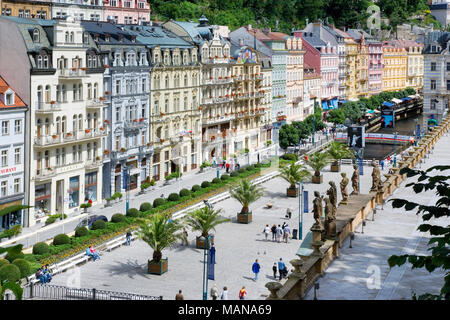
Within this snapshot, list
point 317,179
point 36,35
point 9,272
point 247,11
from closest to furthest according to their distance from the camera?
point 9,272
point 36,35
point 317,179
point 247,11

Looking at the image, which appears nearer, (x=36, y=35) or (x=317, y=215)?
(x=317, y=215)

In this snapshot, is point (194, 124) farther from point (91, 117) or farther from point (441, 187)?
point (441, 187)

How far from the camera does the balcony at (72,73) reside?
209 feet

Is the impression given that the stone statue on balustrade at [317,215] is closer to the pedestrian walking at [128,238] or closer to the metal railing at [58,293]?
the metal railing at [58,293]

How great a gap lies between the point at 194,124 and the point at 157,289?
4870cm

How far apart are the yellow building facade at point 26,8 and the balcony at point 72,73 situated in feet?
104

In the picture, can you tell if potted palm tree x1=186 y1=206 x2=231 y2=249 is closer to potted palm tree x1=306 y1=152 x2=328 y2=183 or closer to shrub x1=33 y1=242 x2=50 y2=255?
shrub x1=33 y1=242 x2=50 y2=255

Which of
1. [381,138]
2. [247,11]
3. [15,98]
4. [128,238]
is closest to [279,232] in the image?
[128,238]

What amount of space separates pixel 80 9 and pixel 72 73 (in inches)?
1743

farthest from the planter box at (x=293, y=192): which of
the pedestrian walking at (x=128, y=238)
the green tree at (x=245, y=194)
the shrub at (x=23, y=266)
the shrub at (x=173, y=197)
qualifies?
the shrub at (x=23, y=266)

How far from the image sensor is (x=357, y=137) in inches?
3654

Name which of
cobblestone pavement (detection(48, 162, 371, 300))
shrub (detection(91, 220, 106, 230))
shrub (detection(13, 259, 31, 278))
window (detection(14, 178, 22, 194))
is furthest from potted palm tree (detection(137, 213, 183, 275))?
window (detection(14, 178, 22, 194))

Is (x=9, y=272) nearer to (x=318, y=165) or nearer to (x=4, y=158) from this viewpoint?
(x=4, y=158)

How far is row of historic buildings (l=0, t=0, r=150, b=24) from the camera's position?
9562 centimetres
